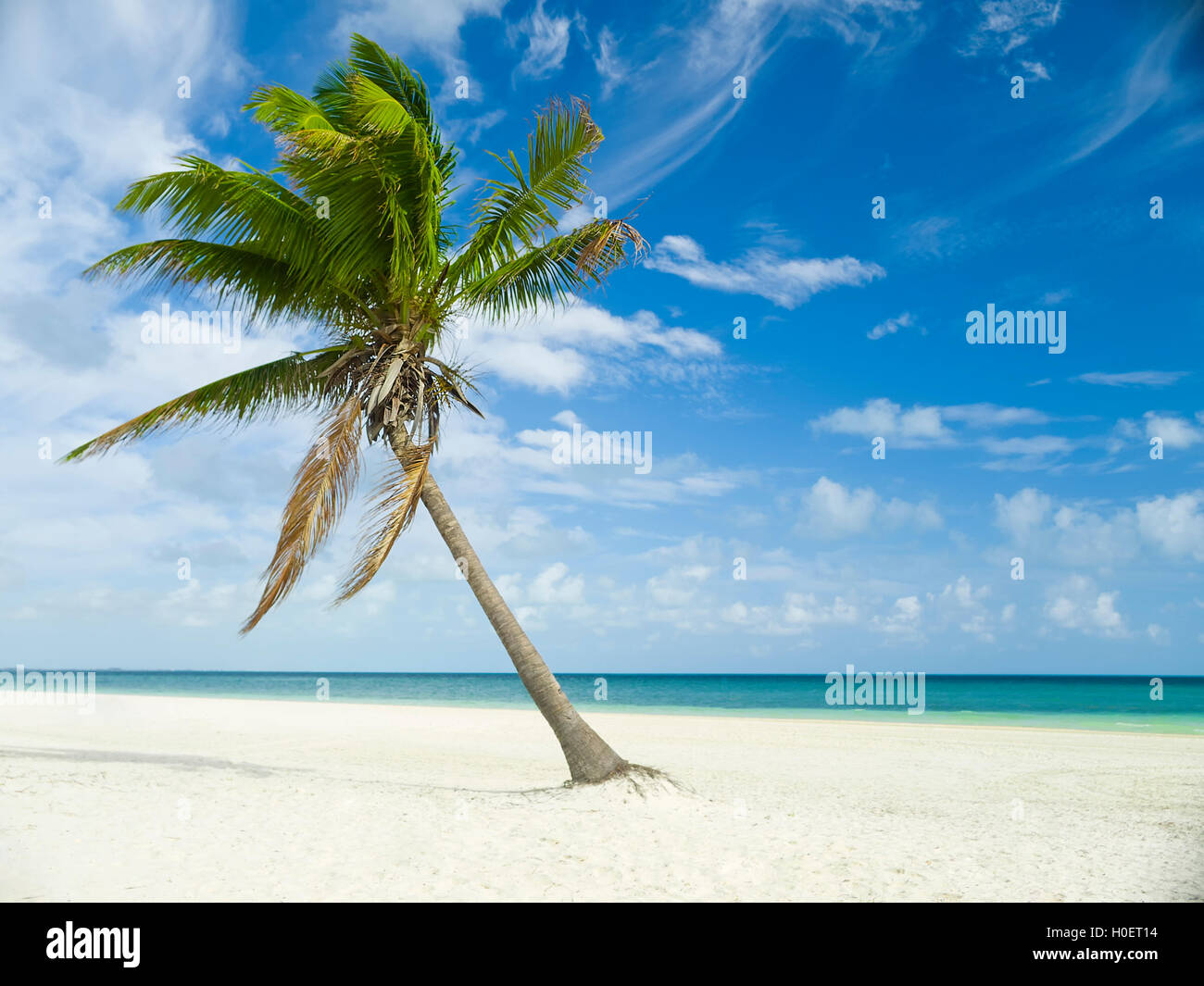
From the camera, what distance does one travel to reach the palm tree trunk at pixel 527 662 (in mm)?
8844

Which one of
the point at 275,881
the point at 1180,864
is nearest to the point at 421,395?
the point at 275,881

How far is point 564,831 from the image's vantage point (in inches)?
284

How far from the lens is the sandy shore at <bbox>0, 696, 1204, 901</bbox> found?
5.80 metres

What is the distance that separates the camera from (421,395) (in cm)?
926

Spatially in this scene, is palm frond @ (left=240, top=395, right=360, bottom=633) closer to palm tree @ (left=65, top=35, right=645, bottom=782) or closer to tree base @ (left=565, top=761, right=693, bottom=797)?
palm tree @ (left=65, top=35, right=645, bottom=782)

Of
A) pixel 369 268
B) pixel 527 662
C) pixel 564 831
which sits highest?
pixel 369 268

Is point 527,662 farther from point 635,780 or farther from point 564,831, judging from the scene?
point 564,831

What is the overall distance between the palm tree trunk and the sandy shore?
1.19 ft

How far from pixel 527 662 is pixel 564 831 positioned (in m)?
2.17

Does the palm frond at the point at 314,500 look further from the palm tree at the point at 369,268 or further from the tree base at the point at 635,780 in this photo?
the tree base at the point at 635,780

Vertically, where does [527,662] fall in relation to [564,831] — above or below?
above

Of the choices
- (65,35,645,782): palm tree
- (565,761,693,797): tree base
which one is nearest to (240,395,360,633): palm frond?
(65,35,645,782): palm tree

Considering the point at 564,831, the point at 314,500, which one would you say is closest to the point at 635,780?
the point at 564,831

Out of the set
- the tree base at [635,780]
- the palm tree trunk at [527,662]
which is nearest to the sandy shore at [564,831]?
the tree base at [635,780]
